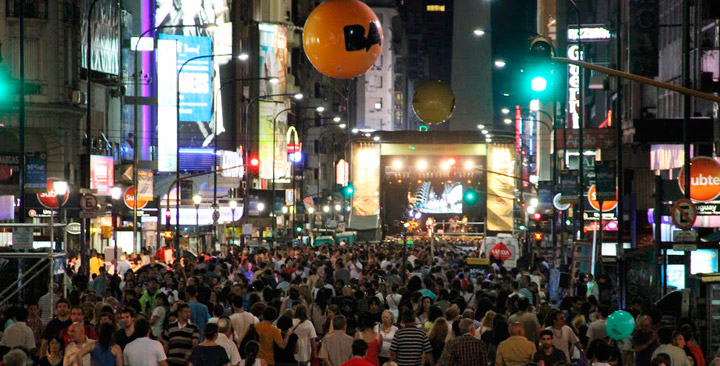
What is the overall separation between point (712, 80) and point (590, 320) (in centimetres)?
1550

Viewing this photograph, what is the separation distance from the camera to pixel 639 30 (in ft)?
118

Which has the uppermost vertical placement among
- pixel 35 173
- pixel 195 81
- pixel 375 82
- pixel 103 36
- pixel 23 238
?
pixel 375 82

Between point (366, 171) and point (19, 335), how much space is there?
2075 inches

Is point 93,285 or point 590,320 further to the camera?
point 93,285

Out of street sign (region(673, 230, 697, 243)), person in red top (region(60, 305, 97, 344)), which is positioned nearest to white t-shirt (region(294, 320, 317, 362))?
person in red top (region(60, 305, 97, 344))

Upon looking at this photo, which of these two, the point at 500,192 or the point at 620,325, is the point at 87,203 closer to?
the point at 620,325

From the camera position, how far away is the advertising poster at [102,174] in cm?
4566

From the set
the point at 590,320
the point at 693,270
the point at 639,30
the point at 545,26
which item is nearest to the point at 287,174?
the point at 545,26

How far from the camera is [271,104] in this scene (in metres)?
86.0

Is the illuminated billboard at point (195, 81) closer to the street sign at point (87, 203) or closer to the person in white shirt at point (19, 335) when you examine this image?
the street sign at point (87, 203)

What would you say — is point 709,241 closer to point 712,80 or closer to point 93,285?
point 712,80

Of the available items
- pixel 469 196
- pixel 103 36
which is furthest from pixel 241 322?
pixel 103 36

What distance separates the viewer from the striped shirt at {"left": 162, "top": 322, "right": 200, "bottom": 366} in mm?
14117

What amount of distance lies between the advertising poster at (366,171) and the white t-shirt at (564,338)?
5215 centimetres
